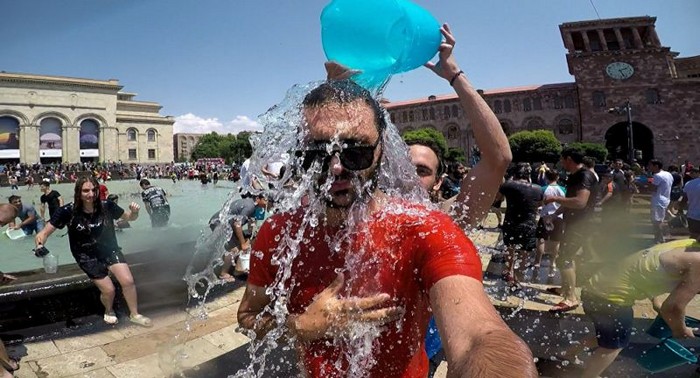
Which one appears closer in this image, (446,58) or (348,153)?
(348,153)

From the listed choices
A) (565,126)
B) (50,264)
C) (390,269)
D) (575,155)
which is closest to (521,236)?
(575,155)

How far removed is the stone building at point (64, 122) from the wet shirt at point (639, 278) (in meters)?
75.9

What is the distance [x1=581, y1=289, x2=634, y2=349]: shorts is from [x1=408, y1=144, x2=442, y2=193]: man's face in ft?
6.07

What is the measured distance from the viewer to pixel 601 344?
3432 mm

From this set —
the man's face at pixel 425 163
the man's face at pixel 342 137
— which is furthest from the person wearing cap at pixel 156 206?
the man's face at pixel 342 137

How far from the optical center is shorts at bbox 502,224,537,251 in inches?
262

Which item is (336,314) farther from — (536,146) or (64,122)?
(64,122)

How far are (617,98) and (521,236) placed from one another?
163 feet

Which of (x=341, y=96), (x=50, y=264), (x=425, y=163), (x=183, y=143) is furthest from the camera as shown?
(x=183, y=143)

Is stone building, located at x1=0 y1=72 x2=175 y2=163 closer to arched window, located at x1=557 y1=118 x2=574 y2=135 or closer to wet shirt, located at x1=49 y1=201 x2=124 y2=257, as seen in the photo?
arched window, located at x1=557 y1=118 x2=574 y2=135

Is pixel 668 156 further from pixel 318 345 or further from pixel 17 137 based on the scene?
pixel 17 137

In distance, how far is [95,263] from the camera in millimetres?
5023

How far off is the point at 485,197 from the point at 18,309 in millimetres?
5785

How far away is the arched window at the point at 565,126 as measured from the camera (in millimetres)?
52000
